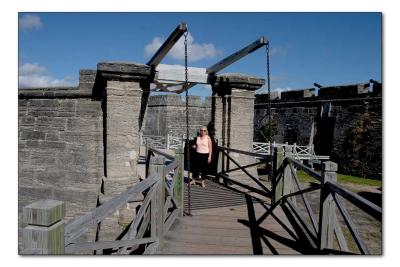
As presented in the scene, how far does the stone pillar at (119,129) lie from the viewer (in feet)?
17.5

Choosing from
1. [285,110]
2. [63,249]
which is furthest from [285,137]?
[63,249]

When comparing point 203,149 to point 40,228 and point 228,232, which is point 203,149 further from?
point 40,228

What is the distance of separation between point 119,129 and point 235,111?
270 centimetres

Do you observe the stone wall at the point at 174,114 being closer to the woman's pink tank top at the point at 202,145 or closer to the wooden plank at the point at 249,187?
the wooden plank at the point at 249,187

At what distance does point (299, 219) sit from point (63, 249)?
3324 millimetres

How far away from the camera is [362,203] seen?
2.43m

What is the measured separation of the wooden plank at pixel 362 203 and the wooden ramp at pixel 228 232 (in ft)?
3.87

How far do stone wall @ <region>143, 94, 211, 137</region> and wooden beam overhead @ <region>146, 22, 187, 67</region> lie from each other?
13468 millimetres

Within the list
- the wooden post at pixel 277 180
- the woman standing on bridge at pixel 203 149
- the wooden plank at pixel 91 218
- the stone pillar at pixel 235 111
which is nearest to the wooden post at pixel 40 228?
the wooden plank at pixel 91 218

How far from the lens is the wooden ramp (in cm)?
380

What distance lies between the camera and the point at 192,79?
278 inches

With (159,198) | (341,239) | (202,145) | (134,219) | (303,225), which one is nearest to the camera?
(341,239)

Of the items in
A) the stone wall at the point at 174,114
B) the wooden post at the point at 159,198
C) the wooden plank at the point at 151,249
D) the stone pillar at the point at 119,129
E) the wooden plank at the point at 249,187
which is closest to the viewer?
the wooden plank at the point at 151,249

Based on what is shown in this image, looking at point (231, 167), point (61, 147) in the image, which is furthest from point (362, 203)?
point (61, 147)
